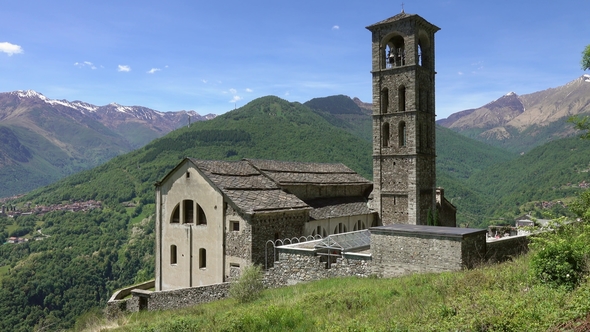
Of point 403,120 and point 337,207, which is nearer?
point 337,207

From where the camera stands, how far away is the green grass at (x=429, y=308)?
8586 mm

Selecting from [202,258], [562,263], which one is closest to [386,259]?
[562,263]

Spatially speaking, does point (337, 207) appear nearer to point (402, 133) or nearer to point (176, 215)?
point (402, 133)

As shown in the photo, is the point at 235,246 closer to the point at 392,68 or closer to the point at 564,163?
the point at 392,68

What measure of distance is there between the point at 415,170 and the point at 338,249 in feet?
45.9

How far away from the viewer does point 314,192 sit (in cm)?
3206

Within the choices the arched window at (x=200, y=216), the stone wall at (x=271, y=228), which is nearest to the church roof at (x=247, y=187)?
the stone wall at (x=271, y=228)

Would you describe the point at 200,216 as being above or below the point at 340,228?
above

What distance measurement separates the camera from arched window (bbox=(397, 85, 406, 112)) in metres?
33.6

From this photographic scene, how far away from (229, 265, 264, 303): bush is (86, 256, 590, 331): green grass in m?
2.12

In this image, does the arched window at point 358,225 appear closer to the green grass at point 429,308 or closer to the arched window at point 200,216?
the arched window at point 200,216

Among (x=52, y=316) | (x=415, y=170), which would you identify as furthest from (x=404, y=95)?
(x=52, y=316)

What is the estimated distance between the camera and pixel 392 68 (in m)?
33.7

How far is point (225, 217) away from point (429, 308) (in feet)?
52.5
